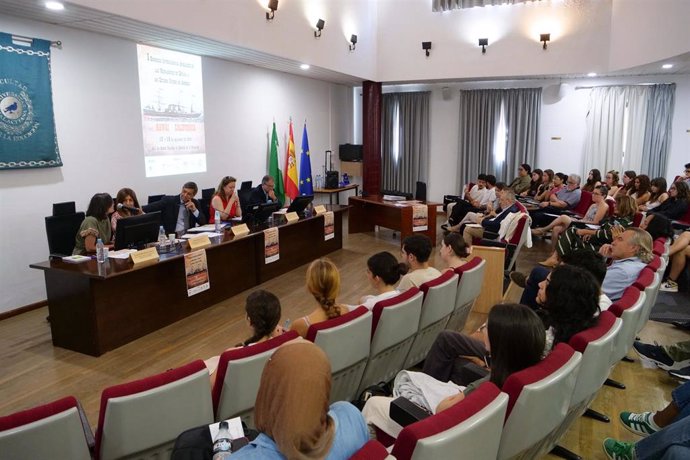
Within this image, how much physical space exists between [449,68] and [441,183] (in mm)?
2844

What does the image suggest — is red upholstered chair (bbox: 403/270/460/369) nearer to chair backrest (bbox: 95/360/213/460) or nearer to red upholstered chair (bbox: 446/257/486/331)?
red upholstered chair (bbox: 446/257/486/331)

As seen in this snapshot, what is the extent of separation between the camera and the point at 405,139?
36.8 ft

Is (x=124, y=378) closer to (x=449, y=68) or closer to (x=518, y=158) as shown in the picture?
(x=449, y=68)

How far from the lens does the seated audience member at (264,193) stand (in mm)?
6836

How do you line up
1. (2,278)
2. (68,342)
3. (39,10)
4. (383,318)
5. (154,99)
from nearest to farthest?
(383,318) < (68,342) < (39,10) < (2,278) < (154,99)

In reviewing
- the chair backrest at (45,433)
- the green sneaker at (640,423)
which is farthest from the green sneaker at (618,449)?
the chair backrest at (45,433)

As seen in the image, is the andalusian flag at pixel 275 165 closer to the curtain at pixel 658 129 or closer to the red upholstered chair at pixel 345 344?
the red upholstered chair at pixel 345 344

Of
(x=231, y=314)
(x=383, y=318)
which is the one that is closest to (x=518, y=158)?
(x=231, y=314)

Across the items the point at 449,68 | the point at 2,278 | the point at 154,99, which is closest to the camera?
the point at 2,278

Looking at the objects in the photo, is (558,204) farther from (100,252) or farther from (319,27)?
(100,252)

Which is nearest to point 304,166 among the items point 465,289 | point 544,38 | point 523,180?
point 523,180

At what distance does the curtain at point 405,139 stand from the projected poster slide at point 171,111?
5306mm

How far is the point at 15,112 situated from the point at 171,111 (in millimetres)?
2104

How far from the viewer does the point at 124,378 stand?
3.53m
